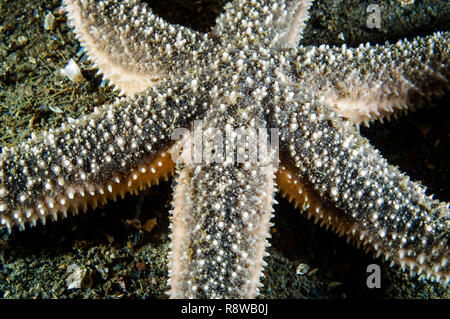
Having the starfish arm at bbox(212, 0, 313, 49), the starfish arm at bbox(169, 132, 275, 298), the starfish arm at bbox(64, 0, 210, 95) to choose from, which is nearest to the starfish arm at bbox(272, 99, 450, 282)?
the starfish arm at bbox(169, 132, 275, 298)

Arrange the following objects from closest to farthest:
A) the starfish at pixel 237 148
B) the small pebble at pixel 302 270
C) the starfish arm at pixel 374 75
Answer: the starfish at pixel 237 148, the starfish arm at pixel 374 75, the small pebble at pixel 302 270

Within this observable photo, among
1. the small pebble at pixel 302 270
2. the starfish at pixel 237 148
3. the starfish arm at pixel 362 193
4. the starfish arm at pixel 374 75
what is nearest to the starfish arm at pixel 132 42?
the starfish at pixel 237 148

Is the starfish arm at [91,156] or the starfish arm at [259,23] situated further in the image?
the starfish arm at [259,23]

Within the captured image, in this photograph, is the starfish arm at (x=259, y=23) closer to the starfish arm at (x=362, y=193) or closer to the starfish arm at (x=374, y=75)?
the starfish arm at (x=374, y=75)

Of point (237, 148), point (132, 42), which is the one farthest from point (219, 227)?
point (132, 42)

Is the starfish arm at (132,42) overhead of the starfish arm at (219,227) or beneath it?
overhead
